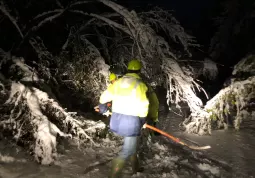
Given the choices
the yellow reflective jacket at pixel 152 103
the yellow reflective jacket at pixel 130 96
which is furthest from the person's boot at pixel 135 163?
the yellow reflective jacket at pixel 130 96

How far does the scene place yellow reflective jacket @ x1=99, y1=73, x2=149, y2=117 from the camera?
150 inches

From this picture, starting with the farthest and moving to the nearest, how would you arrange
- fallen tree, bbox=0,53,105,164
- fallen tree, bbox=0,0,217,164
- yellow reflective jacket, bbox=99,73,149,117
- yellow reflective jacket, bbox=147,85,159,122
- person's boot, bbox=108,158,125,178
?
1. fallen tree, bbox=0,0,217,164
2. fallen tree, bbox=0,53,105,164
3. yellow reflective jacket, bbox=147,85,159,122
4. person's boot, bbox=108,158,125,178
5. yellow reflective jacket, bbox=99,73,149,117

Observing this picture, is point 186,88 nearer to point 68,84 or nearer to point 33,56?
point 68,84

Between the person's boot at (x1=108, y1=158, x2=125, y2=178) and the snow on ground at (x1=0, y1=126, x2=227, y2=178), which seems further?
the snow on ground at (x1=0, y1=126, x2=227, y2=178)

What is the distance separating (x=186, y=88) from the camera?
5758 millimetres

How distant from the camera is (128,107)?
385 cm

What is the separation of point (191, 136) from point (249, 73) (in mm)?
2125

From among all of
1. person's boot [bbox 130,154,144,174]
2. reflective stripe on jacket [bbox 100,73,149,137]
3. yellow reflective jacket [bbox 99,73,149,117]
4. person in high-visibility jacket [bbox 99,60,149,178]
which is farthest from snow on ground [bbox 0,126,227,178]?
yellow reflective jacket [bbox 99,73,149,117]

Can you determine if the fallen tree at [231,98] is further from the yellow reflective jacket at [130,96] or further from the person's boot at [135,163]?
the yellow reflective jacket at [130,96]

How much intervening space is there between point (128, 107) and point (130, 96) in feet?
0.52

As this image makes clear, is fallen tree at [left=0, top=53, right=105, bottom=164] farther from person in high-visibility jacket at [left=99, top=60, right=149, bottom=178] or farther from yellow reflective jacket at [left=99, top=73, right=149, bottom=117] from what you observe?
yellow reflective jacket at [left=99, top=73, right=149, bottom=117]

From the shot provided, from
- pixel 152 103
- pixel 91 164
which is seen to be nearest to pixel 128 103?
pixel 152 103

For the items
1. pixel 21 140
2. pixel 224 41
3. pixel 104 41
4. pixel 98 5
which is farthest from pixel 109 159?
pixel 224 41

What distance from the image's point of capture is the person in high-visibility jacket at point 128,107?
3.83 m
